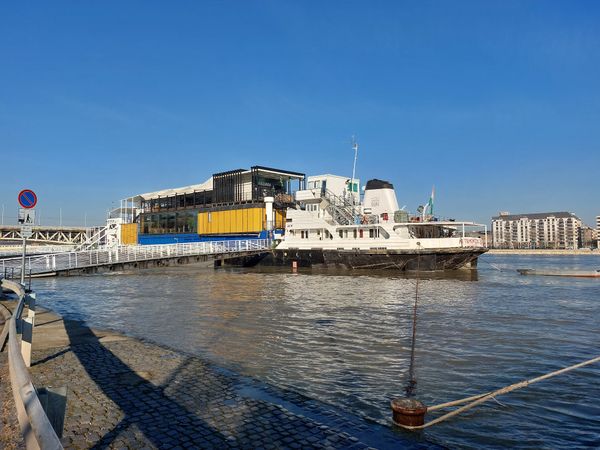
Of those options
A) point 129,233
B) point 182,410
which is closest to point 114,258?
point 182,410

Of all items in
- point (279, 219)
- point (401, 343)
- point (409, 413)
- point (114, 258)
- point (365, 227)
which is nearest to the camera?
point (409, 413)

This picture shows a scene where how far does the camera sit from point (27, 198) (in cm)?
1256

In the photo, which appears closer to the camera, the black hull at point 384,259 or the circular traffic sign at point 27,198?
the circular traffic sign at point 27,198

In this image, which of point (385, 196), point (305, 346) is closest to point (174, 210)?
point (385, 196)

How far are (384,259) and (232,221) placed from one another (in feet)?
→ 81.5

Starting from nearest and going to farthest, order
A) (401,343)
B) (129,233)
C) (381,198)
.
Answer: (401,343) < (381,198) < (129,233)

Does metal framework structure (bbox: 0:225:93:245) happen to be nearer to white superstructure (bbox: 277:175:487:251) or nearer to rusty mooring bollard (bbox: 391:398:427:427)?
white superstructure (bbox: 277:175:487:251)

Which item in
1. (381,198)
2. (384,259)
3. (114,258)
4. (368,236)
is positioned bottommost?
(384,259)

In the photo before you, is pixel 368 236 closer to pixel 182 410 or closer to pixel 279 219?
pixel 279 219

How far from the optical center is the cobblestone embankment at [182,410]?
4.90 metres

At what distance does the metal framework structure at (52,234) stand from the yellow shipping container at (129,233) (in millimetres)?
38490

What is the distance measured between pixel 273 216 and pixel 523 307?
36.7 metres

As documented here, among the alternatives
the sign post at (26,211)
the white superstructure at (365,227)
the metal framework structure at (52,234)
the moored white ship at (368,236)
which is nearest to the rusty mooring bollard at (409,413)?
the sign post at (26,211)

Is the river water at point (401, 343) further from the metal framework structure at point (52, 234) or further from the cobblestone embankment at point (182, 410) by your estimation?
the metal framework structure at point (52, 234)
